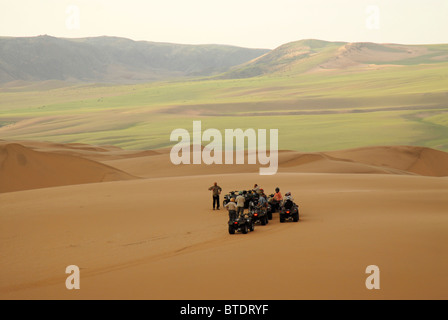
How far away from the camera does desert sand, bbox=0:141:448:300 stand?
10484mm

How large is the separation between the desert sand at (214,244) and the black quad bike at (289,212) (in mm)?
336

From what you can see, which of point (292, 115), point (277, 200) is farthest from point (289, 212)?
point (292, 115)

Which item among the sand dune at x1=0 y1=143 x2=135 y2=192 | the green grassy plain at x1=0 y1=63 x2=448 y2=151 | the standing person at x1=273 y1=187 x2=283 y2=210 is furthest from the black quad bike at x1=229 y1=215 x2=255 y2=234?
the green grassy plain at x1=0 y1=63 x2=448 y2=151

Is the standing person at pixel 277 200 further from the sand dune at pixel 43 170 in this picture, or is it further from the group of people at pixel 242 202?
the sand dune at pixel 43 170

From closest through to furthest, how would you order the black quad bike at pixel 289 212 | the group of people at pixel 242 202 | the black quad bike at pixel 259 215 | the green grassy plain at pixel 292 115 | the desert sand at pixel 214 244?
the desert sand at pixel 214 244, the group of people at pixel 242 202, the black quad bike at pixel 259 215, the black quad bike at pixel 289 212, the green grassy plain at pixel 292 115

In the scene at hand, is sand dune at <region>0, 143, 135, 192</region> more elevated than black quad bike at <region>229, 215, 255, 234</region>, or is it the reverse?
sand dune at <region>0, 143, 135, 192</region>

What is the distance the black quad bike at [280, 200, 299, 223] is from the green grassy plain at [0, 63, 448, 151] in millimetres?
50871

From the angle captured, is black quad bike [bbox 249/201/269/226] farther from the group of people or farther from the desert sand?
the desert sand

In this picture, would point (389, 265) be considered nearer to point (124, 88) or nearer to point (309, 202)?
point (309, 202)

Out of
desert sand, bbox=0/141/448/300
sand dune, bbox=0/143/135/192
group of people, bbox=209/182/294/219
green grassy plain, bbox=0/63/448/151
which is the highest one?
green grassy plain, bbox=0/63/448/151

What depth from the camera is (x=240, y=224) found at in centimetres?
1556

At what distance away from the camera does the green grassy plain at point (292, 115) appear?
248ft

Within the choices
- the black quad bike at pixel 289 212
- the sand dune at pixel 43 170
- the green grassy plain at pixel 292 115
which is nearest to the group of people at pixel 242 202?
the black quad bike at pixel 289 212
